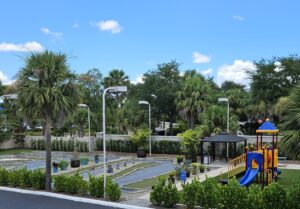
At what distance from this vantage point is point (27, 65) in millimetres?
17703

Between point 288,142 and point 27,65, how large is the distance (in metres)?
12.3

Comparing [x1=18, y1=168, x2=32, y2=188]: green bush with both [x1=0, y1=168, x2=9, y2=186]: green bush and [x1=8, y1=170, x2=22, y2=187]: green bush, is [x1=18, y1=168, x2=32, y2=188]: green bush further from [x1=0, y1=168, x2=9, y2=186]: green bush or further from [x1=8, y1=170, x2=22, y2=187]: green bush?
[x1=0, y1=168, x2=9, y2=186]: green bush

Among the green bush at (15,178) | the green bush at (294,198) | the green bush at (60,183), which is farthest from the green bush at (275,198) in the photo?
the green bush at (15,178)

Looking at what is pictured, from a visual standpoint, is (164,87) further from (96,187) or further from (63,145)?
(96,187)

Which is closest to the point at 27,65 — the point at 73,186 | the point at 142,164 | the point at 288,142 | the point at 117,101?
the point at 73,186

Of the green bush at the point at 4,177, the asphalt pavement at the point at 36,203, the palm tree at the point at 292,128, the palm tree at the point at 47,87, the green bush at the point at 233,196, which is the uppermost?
the palm tree at the point at 47,87

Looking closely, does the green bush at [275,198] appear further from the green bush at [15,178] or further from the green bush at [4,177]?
the green bush at [4,177]

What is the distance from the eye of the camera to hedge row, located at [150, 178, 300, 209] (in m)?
12.1

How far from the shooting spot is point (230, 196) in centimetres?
1263

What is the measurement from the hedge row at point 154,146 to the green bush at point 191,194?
890 inches

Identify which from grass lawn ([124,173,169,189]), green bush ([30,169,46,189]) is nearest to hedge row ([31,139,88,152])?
grass lawn ([124,173,169,189])

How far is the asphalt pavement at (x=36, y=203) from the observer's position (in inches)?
567

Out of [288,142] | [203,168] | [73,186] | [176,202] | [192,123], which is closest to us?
[288,142]

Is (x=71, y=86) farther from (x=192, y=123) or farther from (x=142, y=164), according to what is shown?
(x=192, y=123)
